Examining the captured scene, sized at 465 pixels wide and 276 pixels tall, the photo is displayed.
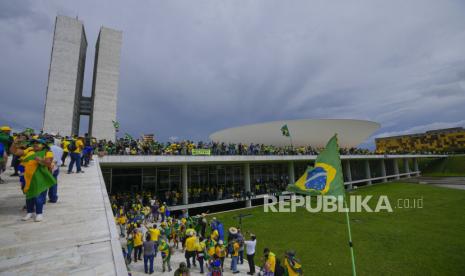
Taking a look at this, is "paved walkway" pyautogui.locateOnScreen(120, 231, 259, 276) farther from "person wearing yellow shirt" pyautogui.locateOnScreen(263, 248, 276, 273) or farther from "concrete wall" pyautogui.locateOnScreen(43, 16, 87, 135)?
"concrete wall" pyautogui.locateOnScreen(43, 16, 87, 135)

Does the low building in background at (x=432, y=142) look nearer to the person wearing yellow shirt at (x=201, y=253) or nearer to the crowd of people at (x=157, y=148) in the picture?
the crowd of people at (x=157, y=148)

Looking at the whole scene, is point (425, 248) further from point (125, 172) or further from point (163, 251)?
point (125, 172)

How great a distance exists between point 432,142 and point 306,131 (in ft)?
210

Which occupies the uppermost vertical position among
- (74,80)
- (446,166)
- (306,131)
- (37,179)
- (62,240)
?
(74,80)

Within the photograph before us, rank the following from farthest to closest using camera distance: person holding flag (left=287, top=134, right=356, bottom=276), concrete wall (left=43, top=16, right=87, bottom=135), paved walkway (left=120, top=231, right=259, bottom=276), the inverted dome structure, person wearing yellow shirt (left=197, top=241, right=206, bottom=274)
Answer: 1. the inverted dome structure
2. concrete wall (left=43, top=16, right=87, bottom=135)
3. paved walkway (left=120, top=231, right=259, bottom=276)
4. person wearing yellow shirt (left=197, top=241, right=206, bottom=274)
5. person holding flag (left=287, top=134, right=356, bottom=276)

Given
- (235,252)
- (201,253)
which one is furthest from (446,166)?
(201,253)

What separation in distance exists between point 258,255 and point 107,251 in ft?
26.7

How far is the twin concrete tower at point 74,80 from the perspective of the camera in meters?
30.0

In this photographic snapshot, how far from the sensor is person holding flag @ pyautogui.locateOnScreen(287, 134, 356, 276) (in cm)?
573

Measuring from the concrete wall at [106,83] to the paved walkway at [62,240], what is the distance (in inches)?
1169

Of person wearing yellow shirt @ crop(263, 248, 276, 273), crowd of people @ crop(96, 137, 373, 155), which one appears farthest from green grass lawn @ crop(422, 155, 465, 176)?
person wearing yellow shirt @ crop(263, 248, 276, 273)

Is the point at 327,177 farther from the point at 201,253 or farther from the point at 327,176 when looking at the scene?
the point at 201,253

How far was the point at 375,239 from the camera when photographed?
1095 centimetres

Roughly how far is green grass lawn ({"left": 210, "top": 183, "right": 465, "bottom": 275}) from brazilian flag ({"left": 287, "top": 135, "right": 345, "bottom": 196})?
149 inches
